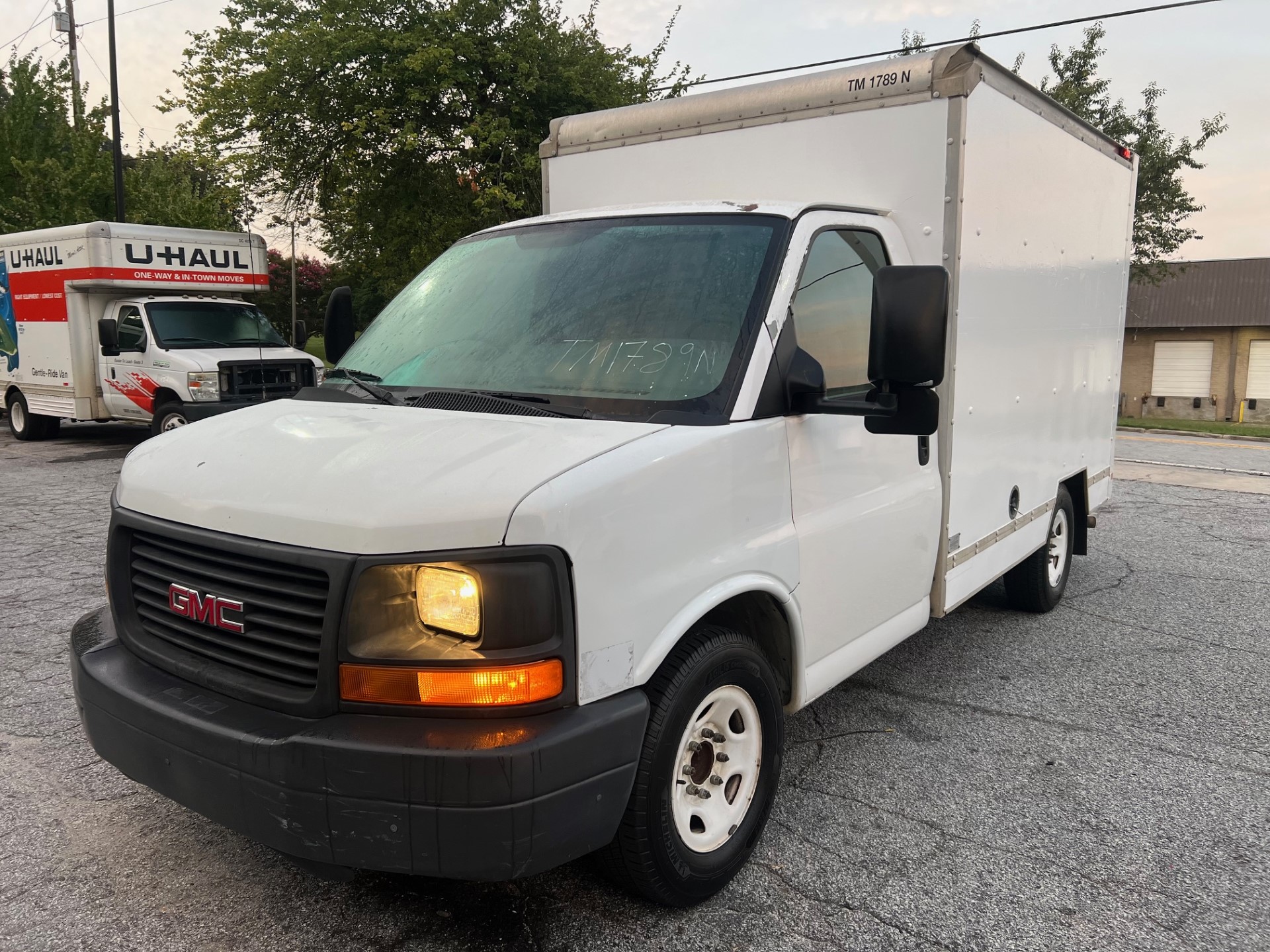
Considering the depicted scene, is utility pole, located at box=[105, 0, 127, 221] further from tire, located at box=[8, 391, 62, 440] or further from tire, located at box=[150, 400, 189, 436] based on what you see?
tire, located at box=[150, 400, 189, 436]

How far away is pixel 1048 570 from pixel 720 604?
3.72 metres

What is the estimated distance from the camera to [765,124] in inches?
167

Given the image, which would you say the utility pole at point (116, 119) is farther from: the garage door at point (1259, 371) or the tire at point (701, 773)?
the garage door at point (1259, 371)

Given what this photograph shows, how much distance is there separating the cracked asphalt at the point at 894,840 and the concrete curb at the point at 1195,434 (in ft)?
59.1

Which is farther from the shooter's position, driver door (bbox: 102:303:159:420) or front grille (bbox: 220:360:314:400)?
driver door (bbox: 102:303:159:420)

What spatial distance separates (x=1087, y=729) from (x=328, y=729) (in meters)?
3.35

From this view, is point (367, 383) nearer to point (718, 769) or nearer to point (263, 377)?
point (718, 769)

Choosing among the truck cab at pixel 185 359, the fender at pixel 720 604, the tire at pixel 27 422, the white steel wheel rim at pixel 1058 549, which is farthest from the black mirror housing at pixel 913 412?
the tire at pixel 27 422

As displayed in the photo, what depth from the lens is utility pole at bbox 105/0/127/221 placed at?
19.6 metres

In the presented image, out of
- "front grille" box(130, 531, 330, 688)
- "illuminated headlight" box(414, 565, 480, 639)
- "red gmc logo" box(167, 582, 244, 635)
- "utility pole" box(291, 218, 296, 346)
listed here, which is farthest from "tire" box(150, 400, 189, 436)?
"illuminated headlight" box(414, 565, 480, 639)

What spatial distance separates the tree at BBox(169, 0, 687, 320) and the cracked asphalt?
41.3 feet

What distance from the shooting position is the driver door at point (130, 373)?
12742 millimetres

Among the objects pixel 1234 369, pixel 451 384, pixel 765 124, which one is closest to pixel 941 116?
pixel 765 124

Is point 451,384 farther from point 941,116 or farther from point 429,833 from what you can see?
point 941,116
